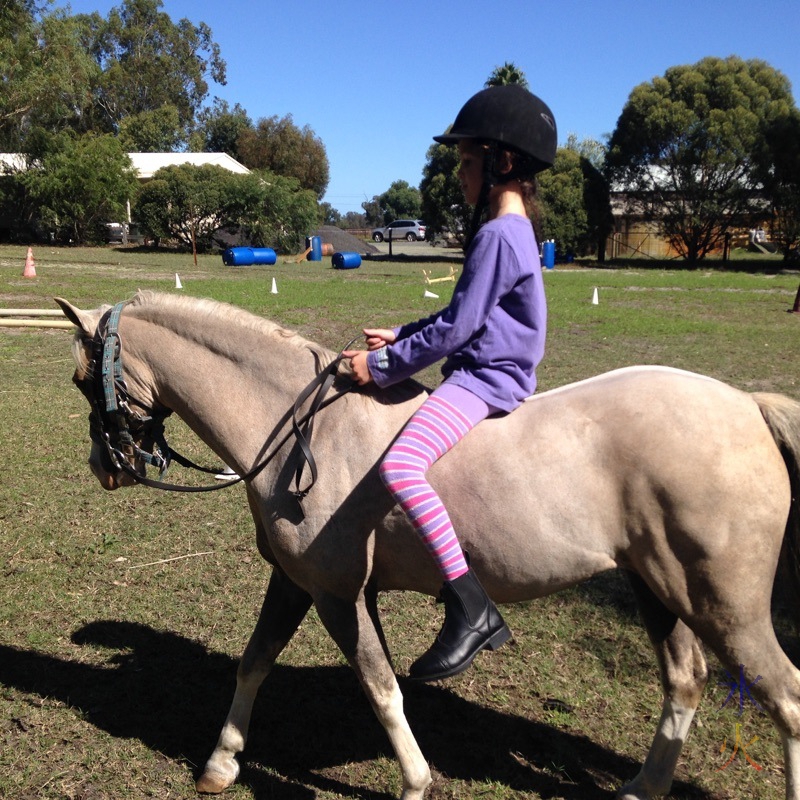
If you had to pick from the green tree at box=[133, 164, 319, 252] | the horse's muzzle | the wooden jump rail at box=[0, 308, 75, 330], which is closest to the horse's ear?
the horse's muzzle

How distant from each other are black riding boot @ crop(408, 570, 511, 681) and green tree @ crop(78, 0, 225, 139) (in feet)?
255

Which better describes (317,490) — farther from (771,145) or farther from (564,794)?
(771,145)

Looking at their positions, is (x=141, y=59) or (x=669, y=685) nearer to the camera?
Answer: (x=669, y=685)

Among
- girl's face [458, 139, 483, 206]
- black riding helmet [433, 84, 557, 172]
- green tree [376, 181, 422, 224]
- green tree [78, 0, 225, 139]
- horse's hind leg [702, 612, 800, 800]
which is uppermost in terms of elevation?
green tree [78, 0, 225, 139]

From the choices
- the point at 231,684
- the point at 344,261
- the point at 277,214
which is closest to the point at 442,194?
the point at 344,261

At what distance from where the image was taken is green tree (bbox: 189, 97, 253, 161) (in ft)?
262

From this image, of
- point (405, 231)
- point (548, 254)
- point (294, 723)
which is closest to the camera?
point (294, 723)

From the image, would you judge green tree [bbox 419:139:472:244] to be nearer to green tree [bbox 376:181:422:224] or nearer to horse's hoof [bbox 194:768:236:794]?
horse's hoof [bbox 194:768:236:794]

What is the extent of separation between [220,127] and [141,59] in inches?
396

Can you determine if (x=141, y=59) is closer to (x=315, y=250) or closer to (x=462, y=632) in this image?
(x=315, y=250)

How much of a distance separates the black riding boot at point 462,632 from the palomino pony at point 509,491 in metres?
0.17

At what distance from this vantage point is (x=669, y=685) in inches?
131

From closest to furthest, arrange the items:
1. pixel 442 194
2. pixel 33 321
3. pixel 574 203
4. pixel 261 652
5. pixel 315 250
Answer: pixel 261 652 < pixel 33 321 < pixel 574 203 < pixel 442 194 < pixel 315 250

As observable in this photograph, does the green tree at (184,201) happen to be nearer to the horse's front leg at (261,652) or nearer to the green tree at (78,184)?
the green tree at (78,184)
